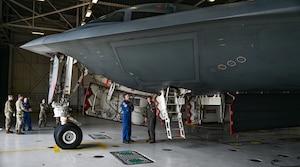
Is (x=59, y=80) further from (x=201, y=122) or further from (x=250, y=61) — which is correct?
(x=201, y=122)

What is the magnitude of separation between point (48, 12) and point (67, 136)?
17.9 m

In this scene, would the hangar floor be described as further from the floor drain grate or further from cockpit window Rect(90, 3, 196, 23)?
cockpit window Rect(90, 3, 196, 23)

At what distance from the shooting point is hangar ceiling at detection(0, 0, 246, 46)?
672 inches

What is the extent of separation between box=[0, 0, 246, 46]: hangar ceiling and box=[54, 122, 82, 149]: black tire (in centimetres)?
983

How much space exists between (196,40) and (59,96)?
4.44 metres

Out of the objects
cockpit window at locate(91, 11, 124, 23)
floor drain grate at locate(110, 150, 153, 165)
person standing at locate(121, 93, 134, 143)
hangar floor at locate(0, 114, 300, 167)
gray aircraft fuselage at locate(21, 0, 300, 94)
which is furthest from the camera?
person standing at locate(121, 93, 134, 143)

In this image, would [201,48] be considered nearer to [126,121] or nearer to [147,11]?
[147,11]

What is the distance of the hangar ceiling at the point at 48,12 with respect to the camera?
17.1m

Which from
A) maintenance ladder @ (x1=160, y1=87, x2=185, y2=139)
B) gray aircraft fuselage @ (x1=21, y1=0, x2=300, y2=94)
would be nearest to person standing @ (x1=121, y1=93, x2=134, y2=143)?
maintenance ladder @ (x1=160, y1=87, x2=185, y2=139)

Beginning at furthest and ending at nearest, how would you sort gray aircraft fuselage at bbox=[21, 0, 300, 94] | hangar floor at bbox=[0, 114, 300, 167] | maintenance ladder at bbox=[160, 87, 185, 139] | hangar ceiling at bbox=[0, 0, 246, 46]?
hangar ceiling at bbox=[0, 0, 246, 46]
maintenance ladder at bbox=[160, 87, 185, 139]
hangar floor at bbox=[0, 114, 300, 167]
gray aircraft fuselage at bbox=[21, 0, 300, 94]

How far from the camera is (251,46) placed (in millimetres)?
4594

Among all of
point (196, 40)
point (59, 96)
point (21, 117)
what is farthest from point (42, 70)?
point (196, 40)

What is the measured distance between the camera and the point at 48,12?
22.5 metres

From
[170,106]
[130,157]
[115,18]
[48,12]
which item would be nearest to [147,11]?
[115,18]
